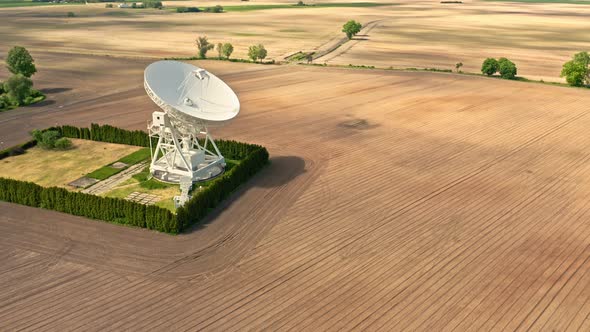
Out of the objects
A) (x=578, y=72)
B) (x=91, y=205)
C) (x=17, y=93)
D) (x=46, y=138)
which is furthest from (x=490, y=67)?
(x=17, y=93)

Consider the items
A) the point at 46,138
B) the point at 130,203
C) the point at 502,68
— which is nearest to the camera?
the point at 130,203

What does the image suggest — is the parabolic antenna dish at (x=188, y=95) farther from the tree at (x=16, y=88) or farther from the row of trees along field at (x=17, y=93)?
the row of trees along field at (x=17, y=93)

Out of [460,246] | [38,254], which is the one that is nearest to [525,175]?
[460,246]

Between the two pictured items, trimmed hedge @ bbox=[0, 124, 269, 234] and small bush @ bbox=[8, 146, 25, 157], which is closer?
trimmed hedge @ bbox=[0, 124, 269, 234]

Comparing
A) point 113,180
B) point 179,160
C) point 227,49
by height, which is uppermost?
point 227,49

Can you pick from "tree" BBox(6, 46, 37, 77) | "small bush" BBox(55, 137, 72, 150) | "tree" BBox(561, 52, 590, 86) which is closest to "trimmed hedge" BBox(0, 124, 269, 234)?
"small bush" BBox(55, 137, 72, 150)

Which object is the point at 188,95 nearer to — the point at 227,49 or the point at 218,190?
the point at 218,190

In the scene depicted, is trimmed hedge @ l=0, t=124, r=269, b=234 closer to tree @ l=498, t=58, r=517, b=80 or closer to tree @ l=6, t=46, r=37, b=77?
tree @ l=6, t=46, r=37, b=77
